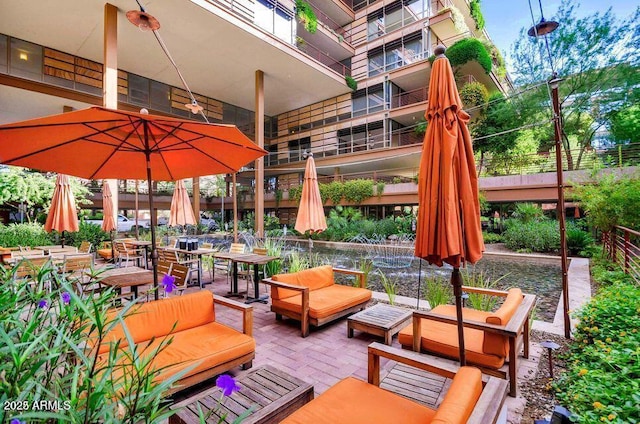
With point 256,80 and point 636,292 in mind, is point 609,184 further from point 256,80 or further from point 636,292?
point 256,80

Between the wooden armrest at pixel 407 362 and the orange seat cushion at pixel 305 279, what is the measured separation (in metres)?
2.23

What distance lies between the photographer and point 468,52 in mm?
16078

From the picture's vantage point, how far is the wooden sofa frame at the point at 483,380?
141 centimetres

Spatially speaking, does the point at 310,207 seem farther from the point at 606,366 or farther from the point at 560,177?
the point at 606,366

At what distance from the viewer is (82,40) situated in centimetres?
1165

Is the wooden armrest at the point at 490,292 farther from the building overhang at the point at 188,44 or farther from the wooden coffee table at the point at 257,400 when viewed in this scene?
the building overhang at the point at 188,44

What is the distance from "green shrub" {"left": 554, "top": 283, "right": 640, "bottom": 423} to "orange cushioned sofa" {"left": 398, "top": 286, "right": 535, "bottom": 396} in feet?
1.36

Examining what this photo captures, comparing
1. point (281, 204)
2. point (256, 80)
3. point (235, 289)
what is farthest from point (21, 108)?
point (235, 289)

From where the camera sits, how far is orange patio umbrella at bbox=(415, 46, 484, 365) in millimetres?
2059

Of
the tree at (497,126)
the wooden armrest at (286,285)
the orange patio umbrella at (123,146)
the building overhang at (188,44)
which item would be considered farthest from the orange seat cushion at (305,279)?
the tree at (497,126)

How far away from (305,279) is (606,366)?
10.8ft

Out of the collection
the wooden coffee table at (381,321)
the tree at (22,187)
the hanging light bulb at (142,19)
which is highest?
the hanging light bulb at (142,19)

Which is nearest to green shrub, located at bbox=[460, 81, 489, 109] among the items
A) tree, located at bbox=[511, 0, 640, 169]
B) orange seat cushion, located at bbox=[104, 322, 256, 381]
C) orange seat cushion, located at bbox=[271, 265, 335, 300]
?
tree, located at bbox=[511, 0, 640, 169]

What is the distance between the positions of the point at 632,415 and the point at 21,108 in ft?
71.1
